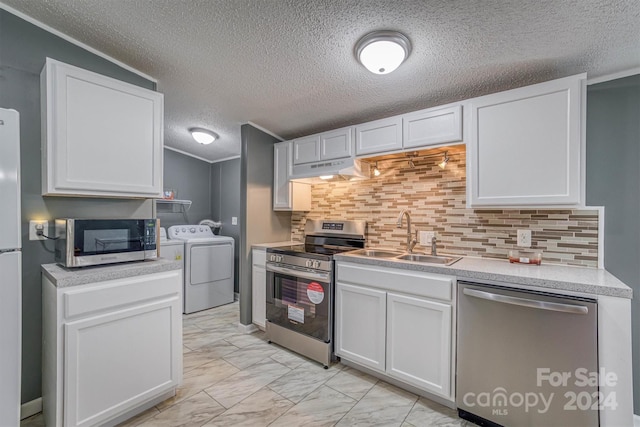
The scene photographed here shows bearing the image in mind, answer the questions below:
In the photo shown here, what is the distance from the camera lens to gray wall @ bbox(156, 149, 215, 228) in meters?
4.11

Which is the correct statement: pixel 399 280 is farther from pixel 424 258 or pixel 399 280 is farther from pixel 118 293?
pixel 118 293

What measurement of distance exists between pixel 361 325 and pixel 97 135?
7.33ft

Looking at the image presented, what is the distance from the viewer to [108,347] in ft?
5.28

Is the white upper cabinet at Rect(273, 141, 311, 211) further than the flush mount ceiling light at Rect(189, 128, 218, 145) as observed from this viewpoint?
No

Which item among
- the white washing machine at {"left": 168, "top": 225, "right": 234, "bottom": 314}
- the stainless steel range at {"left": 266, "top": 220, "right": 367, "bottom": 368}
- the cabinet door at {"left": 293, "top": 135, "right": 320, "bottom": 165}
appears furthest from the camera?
the white washing machine at {"left": 168, "top": 225, "right": 234, "bottom": 314}

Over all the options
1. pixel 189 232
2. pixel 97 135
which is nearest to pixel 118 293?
pixel 97 135

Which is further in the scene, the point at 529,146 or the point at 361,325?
the point at 361,325

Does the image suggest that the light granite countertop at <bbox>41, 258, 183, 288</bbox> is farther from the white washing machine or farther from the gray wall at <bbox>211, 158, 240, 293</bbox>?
the gray wall at <bbox>211, 158, 240, 293</bbox>

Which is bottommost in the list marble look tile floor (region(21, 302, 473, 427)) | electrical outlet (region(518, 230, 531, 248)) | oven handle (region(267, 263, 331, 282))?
marble look tile floor (region(21, 302, 473, 427))

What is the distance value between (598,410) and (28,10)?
3801 mm

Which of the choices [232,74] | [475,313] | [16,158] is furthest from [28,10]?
[475,313]

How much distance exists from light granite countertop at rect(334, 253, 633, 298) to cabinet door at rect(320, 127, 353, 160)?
1059 millimetres

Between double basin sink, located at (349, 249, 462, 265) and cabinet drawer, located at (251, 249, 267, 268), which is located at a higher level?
double basin sink, located at (349, 249, 462, 265)

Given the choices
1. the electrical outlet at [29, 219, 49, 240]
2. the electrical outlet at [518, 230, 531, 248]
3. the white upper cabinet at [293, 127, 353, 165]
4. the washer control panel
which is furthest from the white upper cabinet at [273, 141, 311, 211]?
the electrical outlet at [518, 230, 531, 248]
